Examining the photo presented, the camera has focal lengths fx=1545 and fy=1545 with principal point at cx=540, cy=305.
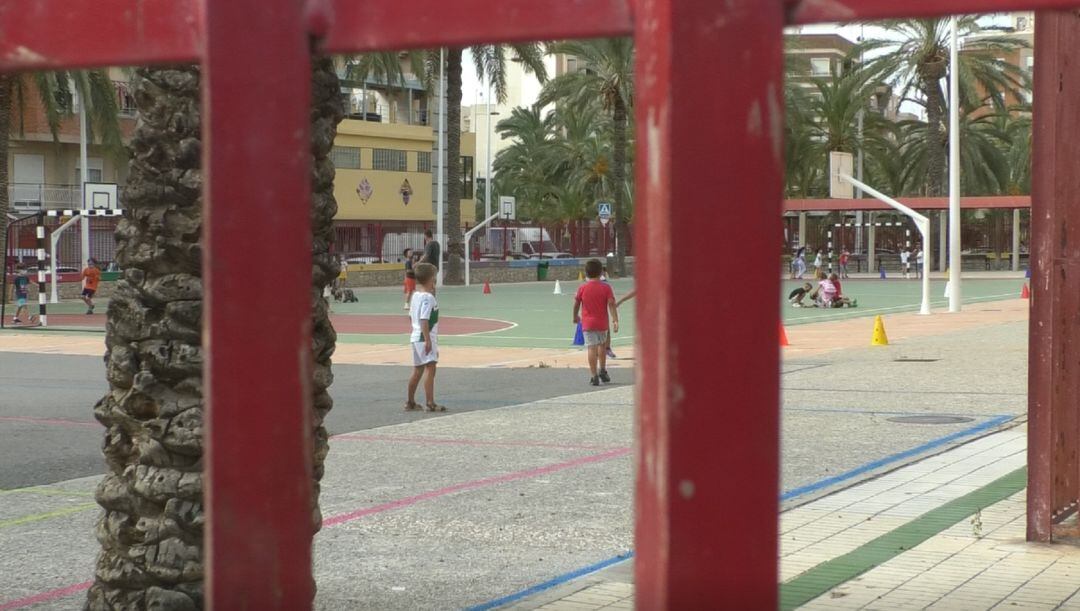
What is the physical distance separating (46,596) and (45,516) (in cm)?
240

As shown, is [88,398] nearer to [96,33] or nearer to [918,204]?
[96,33]

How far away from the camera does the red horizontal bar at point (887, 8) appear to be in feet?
4.87

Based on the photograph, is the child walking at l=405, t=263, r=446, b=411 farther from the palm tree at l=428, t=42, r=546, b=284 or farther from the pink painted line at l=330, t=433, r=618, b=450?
the palm tree at l=428, t=42, r=546, b=284

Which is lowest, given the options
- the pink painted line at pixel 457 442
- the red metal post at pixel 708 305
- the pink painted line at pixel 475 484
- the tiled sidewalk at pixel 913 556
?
the pink painted line at pixel 457 442

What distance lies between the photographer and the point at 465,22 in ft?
5.35

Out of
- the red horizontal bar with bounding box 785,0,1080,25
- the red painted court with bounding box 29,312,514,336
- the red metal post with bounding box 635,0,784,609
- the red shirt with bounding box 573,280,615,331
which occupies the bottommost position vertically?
the red painted court with bounding box 29,312,514,336

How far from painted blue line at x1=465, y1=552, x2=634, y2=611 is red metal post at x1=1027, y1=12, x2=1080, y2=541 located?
2090 millimetres

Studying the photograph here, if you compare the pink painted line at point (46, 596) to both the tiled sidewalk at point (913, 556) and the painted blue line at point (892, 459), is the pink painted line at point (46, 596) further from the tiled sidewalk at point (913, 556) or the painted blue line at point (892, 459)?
the painted blue line at point (892, 459)

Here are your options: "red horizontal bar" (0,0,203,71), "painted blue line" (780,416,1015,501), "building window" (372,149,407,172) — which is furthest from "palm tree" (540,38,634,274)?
"red horizontal bar" (0,0,203,71)

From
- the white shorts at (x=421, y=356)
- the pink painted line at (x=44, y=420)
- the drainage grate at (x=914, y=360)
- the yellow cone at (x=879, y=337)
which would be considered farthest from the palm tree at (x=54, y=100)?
the white shorts at (x=421, y=356)

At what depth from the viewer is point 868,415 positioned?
14.3 m

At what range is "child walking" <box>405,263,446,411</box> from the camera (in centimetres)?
1511

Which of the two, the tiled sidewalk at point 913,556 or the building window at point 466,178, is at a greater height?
the building window at point 466,178

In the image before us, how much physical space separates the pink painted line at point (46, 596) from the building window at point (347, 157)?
58.3m
